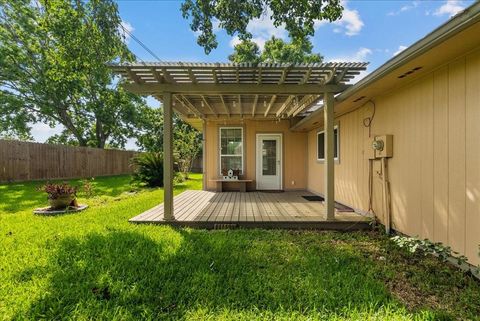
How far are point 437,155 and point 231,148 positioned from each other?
6.50 metres

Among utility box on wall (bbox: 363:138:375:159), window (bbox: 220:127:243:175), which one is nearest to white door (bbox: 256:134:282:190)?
window (bbox: 220:127:243:175)

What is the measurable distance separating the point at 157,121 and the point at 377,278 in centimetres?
2144

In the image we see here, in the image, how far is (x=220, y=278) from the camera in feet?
8.10

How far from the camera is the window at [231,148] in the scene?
8922 mm

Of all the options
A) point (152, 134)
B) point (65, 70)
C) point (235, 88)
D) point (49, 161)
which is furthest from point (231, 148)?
point (152, 134)

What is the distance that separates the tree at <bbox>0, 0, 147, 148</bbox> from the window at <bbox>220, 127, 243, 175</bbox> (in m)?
3.75

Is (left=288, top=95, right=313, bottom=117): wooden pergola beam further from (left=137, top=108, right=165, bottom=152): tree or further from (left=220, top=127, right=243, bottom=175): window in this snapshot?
(left=137, top=108, right=165, bottom=152): tree

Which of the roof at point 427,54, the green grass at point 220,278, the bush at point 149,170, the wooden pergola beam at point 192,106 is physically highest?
the wooden pergola beam at point 192,106

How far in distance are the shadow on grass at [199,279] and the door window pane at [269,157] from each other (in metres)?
5.36

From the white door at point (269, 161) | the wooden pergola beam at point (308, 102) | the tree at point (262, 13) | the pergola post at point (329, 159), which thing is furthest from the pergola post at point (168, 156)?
the white door at point (269, 161)

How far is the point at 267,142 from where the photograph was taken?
8852mm

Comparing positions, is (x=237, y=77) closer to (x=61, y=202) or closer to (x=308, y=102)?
(x=308, y=102)

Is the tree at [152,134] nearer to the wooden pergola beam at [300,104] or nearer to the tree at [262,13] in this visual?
the wooden pergola beam at [300,104]

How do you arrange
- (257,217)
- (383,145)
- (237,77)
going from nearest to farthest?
(383,145), (237,77), (257,217)
